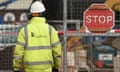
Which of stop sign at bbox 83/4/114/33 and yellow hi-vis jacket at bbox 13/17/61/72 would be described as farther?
stop sign at bbox 83/4/114/33

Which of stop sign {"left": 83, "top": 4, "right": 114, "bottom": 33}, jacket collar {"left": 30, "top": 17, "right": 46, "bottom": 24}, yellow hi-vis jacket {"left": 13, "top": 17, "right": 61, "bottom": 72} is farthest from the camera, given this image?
stop sign {"left": 83, "top": 4, "right": 114, "bottom": 33}

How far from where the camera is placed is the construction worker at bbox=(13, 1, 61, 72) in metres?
6.69

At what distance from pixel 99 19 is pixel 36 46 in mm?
2549

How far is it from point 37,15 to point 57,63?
0.80 meters

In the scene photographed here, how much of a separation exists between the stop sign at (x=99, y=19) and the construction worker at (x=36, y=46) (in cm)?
224

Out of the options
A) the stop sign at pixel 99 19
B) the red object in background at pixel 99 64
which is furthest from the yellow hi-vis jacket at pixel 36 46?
the red object in background at pixel 99 64

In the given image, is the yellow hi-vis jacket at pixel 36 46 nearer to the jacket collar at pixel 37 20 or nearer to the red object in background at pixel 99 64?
the jacket collar at pixel 37 20

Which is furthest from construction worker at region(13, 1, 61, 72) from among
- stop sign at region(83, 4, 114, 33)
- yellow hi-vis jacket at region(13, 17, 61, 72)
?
stop sign at region(83, 4, 114, 33)

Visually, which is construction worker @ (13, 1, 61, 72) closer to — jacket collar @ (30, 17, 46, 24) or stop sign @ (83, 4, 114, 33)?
jacket collar @ (30, 17, 46, 24)

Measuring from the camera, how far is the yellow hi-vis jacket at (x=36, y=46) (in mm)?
6691

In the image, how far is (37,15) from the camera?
6.81m

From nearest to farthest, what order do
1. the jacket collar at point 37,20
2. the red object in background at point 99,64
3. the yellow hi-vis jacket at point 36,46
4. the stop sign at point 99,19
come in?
the yellow hi-vis jacket at point 36,46
the jacket collar at point 37,20
the stop sign at point 99,19
the red object in background at point 99,64

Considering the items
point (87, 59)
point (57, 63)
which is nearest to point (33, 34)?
point (57, 63)

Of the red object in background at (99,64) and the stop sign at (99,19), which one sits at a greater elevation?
the stop sign at (99,19)
